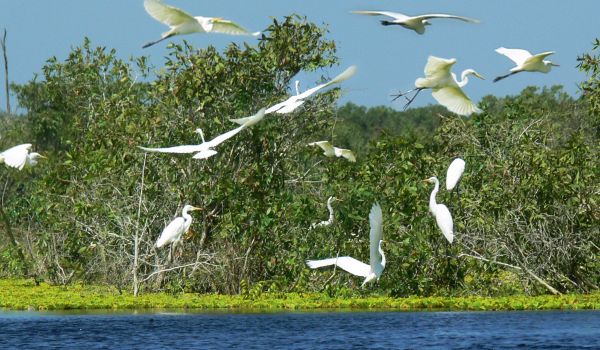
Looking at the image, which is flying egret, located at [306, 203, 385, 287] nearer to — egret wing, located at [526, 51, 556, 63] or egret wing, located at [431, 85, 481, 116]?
egret wing, located at [431, 85, 481, 116]

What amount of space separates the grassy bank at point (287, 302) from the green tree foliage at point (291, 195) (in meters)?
0.45

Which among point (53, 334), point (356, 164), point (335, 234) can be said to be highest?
point (356, 164)

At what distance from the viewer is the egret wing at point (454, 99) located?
15.0 meters

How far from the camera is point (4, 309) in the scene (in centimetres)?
1756

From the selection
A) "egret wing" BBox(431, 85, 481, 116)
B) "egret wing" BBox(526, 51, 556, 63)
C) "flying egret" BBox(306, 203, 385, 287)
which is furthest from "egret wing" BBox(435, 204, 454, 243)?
"egret wing" BBox(526, 51, 556, 63)

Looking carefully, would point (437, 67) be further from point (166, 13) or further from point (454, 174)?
point (166, 13)

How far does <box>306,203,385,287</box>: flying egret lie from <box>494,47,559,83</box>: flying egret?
2356mm

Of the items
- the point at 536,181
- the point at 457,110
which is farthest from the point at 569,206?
the point at 457,110

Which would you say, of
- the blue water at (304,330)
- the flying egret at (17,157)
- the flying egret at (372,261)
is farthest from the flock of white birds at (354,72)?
the flying egret at (17,157)

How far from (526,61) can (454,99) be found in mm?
1301

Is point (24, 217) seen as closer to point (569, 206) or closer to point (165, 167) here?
point (165, 167)

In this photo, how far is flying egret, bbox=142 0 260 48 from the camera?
13023mm

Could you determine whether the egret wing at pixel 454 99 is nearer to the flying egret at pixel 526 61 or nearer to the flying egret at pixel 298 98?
the flying egret at pixel 526 61

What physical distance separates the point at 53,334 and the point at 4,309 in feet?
11.3
